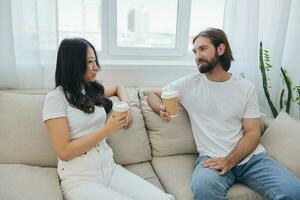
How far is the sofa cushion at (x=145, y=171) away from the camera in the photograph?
174 cm

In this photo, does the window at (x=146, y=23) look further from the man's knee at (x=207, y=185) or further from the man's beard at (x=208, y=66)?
the man's knee at (x=207, y=185)

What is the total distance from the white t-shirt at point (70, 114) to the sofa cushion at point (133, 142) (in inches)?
11.3

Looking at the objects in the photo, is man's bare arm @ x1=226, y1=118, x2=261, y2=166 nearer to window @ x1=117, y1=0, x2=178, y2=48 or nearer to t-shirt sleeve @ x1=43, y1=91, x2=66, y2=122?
t-shirt sleeve @ x1=43, y1=91, x2=66, y2=122

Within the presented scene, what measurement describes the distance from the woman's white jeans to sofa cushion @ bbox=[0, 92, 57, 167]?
0.74ft

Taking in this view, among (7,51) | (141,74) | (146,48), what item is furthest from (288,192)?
(7,51)

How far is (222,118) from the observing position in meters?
1.84

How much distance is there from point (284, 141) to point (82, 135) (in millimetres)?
1184

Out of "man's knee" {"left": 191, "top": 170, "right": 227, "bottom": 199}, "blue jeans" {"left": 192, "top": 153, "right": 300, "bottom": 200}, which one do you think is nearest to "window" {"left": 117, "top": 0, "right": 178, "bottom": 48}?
"blue jeans" {"left": 192, "top": 153, "right": 300, "bottom": 200}

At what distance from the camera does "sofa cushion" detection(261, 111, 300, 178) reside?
1717 mm

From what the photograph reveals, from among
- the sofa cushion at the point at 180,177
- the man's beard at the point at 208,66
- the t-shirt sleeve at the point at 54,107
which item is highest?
the man's beard at the point at 208,66

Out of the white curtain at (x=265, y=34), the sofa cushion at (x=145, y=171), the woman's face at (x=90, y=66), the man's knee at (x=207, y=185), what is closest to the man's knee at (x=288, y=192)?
the man's knee at (x=207, y=185)

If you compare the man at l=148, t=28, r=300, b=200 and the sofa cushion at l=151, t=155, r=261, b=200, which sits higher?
the man at l=148, t=28, r=300, b=200

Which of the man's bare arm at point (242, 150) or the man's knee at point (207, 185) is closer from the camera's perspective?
the man's knee at point (207, 185)

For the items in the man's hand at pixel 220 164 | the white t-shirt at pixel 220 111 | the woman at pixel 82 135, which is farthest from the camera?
the white t-shirt at pixel 220 111
